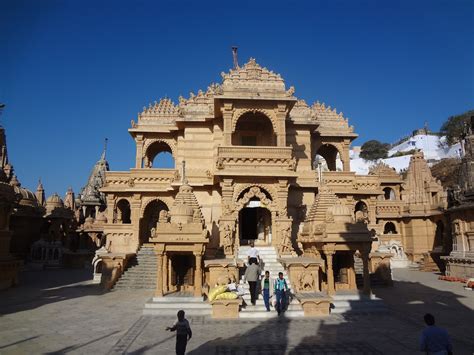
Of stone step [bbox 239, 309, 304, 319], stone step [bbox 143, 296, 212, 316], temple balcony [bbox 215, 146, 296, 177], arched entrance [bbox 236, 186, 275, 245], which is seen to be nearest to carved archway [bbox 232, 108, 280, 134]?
temple balcony [bbox 215, 146, 296, 177]

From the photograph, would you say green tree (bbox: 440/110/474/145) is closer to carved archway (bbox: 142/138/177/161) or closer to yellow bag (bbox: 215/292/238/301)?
carved archway (bbox: 142/138/177/161)

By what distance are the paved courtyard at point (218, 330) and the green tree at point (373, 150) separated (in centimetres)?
9527

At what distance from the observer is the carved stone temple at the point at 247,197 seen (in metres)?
13.8

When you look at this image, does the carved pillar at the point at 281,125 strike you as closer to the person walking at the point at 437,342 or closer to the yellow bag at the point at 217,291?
the yellow bag at the point at 217,291

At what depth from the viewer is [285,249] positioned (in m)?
17.4

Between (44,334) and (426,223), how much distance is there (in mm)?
31586

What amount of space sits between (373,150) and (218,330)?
349 feet

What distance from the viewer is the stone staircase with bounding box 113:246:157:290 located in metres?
18.4

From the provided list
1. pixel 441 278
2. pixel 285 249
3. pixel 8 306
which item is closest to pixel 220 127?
pixel 285 249

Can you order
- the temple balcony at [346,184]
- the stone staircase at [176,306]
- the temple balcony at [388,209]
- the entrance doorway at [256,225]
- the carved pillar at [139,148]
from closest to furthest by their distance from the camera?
the stone staircase at [176,306], the entrance doorway at [256,225], the temple balcony at [346,184], the carved pillar at [139,148], the temple balcony at [388,209]

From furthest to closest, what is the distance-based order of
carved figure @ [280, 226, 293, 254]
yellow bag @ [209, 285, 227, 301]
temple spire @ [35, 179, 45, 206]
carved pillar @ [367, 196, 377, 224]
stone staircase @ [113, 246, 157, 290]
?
1. temple spire @ [35, 179, 45, 206]
2. carved pillar @ [367, 196, 377, 224]
3. stone staircase @ [113, 246, 157, 290]
4. carved figure @ [280, 226, 293, 254]
5. yellow bag @ [209, 285, 227, 301]

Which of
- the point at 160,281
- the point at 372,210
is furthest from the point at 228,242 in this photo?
the point at 372,210

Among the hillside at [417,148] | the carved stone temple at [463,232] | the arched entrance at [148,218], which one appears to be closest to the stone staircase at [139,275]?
the arched entrance at [148,218]

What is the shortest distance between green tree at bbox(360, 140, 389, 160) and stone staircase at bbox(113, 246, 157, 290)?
95026 mm
